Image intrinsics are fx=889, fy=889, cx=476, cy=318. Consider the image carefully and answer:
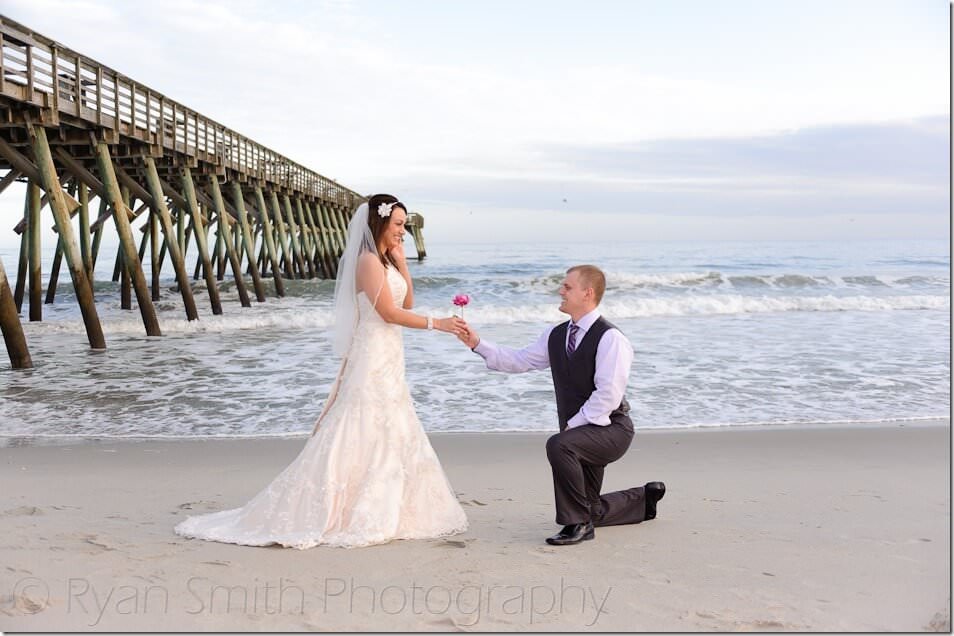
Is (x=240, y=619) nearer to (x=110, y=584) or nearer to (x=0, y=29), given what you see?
(x=110, y=584)

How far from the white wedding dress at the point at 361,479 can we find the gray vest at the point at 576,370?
681 millimetres

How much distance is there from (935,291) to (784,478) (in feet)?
86.3

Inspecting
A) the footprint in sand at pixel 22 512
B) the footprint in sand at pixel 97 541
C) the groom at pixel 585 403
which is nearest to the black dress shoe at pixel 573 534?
the groom at pixel 585 403

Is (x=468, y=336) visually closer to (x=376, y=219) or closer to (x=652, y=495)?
(x=376, y=219)

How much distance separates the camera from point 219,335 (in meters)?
15.0

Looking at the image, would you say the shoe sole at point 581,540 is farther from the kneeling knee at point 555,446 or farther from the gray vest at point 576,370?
the gray vest at point 576,370

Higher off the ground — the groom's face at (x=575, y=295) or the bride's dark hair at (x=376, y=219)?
the bride's dark hair at (x=376, y=219)

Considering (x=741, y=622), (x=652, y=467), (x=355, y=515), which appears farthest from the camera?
(x=652, y=467)

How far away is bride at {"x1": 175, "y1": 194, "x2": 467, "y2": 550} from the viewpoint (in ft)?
12.9

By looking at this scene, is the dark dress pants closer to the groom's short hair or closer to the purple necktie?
the purple necktie

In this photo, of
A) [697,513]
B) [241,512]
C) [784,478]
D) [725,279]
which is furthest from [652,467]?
[725,279]

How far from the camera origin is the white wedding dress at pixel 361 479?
3906 mm

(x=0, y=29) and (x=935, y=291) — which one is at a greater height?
(x=0, y=29)

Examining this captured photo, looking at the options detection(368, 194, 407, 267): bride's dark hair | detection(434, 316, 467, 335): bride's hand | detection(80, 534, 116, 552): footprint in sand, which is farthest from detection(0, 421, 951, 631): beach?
Result: detection(368, 194, 407, 267): bride's dark hair
